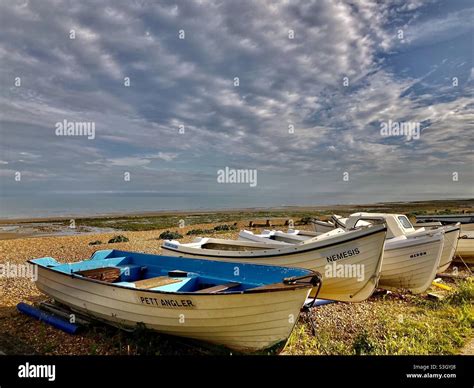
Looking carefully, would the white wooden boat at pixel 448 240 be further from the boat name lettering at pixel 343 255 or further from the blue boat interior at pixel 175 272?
the blue boat interior at pixel 175 272

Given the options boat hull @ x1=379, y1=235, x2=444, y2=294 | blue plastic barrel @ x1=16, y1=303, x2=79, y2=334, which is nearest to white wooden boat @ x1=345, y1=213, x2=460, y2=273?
boat hull @ x1=379, y1=235, x2=444, y2=294

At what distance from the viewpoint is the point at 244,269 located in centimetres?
729

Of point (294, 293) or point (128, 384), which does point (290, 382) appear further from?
point (128, 384)

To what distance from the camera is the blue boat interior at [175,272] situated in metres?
6.82

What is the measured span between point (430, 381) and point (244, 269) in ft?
11.8

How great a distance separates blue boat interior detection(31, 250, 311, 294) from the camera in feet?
22.4

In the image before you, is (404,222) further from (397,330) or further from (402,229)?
(397,330)

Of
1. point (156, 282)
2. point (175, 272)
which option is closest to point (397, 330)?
point (175, 272)

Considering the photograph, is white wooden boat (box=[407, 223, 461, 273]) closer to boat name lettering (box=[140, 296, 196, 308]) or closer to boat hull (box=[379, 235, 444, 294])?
boat hull (box=[379, 235, 444, 294])

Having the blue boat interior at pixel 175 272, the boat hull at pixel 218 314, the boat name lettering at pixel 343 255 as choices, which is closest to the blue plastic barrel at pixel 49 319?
Result: the blue boat interior at pixel 175 272

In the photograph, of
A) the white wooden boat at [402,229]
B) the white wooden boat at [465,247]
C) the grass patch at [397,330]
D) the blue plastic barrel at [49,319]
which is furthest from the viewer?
the white wooden boat at [465,247]

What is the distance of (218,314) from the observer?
18.2 feet

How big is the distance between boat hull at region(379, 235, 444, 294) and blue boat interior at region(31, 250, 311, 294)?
178 inches

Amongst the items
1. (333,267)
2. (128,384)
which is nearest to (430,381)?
(333,267)
